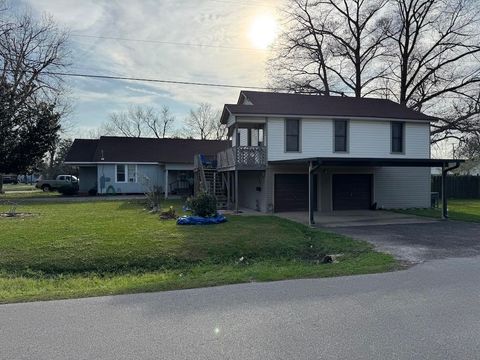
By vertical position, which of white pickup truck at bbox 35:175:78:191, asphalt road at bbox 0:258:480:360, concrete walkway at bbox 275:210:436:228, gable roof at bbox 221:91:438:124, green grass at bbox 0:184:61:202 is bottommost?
asphalt road at bbox 0:258:480:360

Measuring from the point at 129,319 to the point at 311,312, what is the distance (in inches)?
90.8

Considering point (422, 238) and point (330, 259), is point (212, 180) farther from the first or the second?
point (330, 259)

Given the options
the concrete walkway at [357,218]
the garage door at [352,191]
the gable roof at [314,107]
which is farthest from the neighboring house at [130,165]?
the concrete walkway at [357,218]

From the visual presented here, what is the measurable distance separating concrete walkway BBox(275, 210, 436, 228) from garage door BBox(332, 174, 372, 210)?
1.23m

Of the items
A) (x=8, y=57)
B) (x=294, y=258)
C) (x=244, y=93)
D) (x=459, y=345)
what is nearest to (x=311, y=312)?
(x=459, y=345)

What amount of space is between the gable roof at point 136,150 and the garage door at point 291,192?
1409cm

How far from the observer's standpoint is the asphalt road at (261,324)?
3.90 metres

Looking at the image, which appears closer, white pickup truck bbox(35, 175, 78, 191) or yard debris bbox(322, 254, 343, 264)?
yard debris bbox(322, 254, 343, 264)

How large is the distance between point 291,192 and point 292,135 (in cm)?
287

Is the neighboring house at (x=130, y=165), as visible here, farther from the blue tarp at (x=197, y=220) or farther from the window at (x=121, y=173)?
the blue tarp at (x=197, y=220)

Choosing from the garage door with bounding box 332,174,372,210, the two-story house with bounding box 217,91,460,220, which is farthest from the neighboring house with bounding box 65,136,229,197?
the garage door with bounding box 332,174,372,210

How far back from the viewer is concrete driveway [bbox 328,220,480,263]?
9.42 metres

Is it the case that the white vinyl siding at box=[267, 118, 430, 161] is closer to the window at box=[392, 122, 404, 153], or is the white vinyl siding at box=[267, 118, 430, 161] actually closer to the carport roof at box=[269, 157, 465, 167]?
the window at box=[392, 122, 404, 153]

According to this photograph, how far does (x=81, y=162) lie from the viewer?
A: 3278 centimetres
